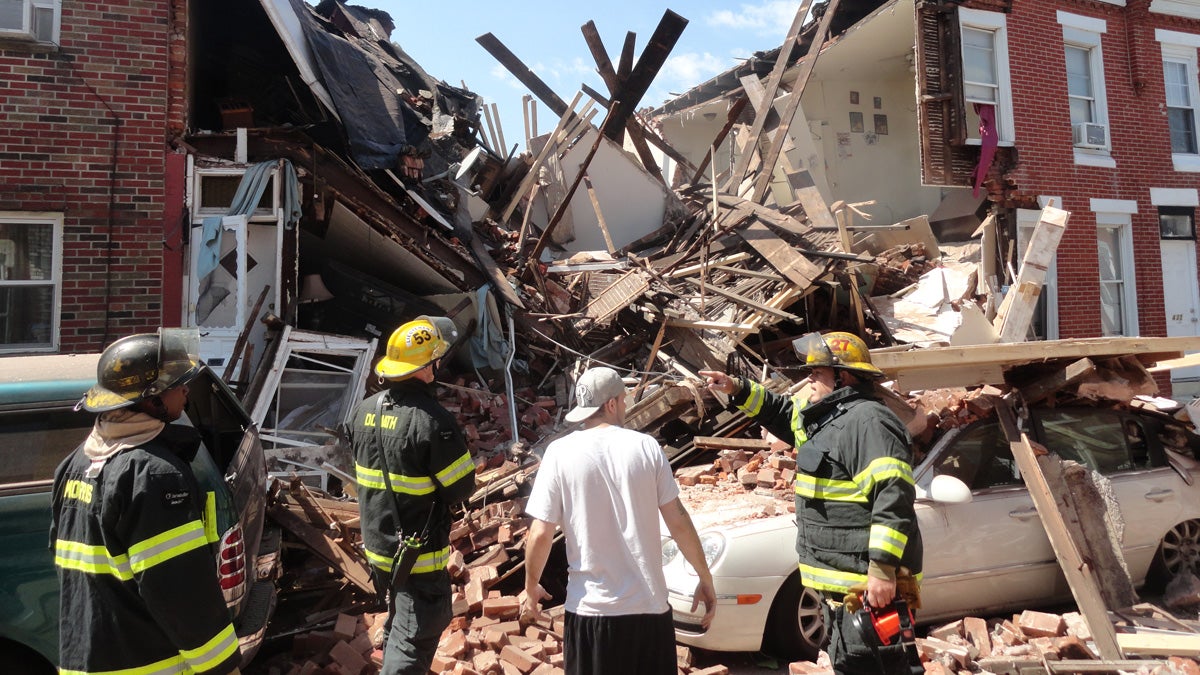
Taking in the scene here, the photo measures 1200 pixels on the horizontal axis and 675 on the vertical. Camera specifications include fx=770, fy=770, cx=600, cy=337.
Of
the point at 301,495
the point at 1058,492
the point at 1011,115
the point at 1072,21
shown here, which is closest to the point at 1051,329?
the point at 1011,115

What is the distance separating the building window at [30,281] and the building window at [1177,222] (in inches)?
610

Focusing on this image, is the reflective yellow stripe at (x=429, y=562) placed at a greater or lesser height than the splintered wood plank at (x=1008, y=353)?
lesser

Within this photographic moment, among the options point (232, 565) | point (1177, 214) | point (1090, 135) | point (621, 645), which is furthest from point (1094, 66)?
point (232, 565)

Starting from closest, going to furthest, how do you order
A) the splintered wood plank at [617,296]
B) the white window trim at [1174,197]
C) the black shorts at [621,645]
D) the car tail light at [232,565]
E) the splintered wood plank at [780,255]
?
1. the black shorts at [621,645]
2. the car tail light at [232,565]
3. the splintered wood plank at [780,255]
4. the splintered wood plank at [617,296]
5. the white window trim at [1174,197]

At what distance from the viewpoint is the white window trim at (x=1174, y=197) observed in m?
12.7

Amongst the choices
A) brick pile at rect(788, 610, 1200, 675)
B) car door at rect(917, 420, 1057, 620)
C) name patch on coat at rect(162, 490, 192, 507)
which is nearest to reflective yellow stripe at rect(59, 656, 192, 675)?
name patch on coat at rect(162, 490, 192, 507)

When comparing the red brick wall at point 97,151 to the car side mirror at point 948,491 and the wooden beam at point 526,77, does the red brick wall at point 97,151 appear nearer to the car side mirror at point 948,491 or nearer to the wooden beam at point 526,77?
the wooden beam at point 526,77

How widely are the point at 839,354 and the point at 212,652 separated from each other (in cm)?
257

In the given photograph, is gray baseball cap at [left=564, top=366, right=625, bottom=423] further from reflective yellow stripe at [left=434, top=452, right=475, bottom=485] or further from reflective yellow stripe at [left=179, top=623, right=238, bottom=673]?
reflective yellow stripe at [left=179, top=623, right=238, bottom=673]

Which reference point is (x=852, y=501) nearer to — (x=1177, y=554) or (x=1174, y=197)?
(x=1177, y=554)

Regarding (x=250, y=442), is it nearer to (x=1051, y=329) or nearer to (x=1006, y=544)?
(x=1006, y=544)

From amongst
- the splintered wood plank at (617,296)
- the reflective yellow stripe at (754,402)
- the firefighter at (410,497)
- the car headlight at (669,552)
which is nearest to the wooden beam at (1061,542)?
the reflective yellow stripe at (754,402)

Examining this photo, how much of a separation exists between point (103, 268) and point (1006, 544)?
26.4 ft

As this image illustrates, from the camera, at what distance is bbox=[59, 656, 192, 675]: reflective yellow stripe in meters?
2.20
